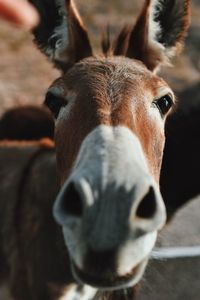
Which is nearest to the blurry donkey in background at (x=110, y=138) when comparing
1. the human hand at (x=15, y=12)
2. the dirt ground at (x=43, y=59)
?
the human hand at (x=15, y=12)

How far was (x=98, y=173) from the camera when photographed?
1.98 meters

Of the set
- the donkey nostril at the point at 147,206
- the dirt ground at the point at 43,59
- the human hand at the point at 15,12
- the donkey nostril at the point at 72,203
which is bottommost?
the dirt ground at the point at 43,59

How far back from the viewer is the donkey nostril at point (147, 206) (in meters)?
1.98

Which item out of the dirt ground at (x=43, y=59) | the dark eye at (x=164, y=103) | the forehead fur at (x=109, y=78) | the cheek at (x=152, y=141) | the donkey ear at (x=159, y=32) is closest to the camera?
the cheek at (x=152, y=141)

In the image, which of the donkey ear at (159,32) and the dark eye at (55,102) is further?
the donkey ear at (159,32)

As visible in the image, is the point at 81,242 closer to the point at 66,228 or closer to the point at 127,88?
the point at 66,228

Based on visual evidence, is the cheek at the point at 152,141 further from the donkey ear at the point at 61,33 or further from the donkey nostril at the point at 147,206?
the donkey ear at the point at 61,33

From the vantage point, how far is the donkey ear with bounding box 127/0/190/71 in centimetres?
326

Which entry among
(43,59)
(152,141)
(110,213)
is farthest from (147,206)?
(43,59)

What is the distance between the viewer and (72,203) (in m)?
2.03

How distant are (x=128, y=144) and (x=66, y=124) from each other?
0.53 metres

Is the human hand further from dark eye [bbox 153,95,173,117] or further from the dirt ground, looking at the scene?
the dirt ground

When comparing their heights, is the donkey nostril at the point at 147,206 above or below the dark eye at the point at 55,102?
above

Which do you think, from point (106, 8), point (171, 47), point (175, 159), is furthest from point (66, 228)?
point (106, 8)
